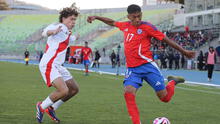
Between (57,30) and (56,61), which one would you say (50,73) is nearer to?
(56,61)

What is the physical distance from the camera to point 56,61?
26.8 ft

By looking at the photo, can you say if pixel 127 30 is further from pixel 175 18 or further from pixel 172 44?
pixel 175 18

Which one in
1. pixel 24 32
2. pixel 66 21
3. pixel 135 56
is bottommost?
pixel 24 32

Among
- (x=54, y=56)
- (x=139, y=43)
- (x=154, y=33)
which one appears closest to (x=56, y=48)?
(x=54, y=56)

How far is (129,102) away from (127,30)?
1256mm

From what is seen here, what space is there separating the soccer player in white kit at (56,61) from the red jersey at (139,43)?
3.95ft

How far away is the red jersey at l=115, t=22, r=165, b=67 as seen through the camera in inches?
301

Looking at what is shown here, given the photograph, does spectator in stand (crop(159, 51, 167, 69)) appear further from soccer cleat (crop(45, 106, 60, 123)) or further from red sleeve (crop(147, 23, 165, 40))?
red sleeve (crop(147, 23, 165, 40))

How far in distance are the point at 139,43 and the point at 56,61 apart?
5.10 ft

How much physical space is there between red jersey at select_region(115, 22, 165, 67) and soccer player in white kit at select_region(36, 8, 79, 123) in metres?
1.20

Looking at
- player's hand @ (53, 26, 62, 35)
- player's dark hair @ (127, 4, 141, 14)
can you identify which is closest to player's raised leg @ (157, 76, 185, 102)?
player's dark hair @ (127, 4, 141, 14)

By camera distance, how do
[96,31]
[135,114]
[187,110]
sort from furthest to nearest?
[96,31], [187,110], [135,114]

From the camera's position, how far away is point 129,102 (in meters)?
7.38

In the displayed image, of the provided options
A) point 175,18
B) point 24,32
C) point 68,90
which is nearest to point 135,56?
point 68,90
